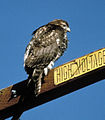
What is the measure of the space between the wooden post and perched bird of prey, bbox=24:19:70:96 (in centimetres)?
15

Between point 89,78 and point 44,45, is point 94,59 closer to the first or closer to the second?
point 89,78

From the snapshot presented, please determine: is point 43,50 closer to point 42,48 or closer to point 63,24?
point 42,48

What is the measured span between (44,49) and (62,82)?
1617 mm

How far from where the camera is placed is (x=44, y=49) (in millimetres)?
4824

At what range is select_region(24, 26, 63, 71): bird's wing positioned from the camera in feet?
14.4

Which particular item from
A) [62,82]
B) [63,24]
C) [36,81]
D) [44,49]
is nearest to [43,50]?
[44,49]

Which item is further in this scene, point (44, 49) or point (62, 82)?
point (44, 49)

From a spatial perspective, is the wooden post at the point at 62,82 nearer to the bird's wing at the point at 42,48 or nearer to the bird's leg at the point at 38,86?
the bird's leg at the point at 38,86

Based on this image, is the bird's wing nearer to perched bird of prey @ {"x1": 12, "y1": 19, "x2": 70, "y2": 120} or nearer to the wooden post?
perched bird of prey @ {"x1": 12, "y1": 19, "x2": 70, "y2": 120}

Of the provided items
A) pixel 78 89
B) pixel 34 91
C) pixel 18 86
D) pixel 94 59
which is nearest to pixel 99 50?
pixel 94 59

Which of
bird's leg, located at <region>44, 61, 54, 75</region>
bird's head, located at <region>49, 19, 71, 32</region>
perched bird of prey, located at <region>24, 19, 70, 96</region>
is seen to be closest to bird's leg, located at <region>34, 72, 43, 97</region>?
perched bird of prey, located at <region>24, 19, 70, 96</region>

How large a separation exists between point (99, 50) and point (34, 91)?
74 centimetres

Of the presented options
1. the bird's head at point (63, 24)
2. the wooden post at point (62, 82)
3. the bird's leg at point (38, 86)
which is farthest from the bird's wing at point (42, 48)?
the wooden post at point (62, 82)

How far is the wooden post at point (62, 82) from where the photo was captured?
10.1 ft
